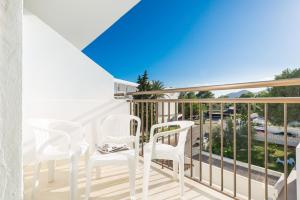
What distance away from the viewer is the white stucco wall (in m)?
0.42

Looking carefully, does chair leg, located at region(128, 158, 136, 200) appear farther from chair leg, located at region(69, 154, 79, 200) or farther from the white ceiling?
the white ceiling

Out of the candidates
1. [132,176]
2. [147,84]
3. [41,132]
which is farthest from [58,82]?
[147,84]

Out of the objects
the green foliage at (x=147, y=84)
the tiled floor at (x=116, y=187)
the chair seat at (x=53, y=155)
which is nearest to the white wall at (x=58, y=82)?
the tiled floor at (x=116, y=187)

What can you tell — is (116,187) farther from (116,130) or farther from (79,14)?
(79,14)

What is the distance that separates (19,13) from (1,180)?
345 millimetres

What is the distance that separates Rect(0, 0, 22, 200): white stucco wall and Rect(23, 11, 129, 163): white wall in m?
2.96

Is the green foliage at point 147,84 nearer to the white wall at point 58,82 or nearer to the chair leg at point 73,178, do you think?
the white wall at point 58,82

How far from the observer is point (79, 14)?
4.37m

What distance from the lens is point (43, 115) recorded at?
3213 millimetres

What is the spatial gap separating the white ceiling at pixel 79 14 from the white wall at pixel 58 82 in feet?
1.96

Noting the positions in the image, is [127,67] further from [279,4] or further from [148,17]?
[279,4]

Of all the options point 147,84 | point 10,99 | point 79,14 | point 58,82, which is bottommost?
point 10,99

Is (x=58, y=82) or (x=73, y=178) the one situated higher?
(x=58, y=82)

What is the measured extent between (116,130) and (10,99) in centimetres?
313
